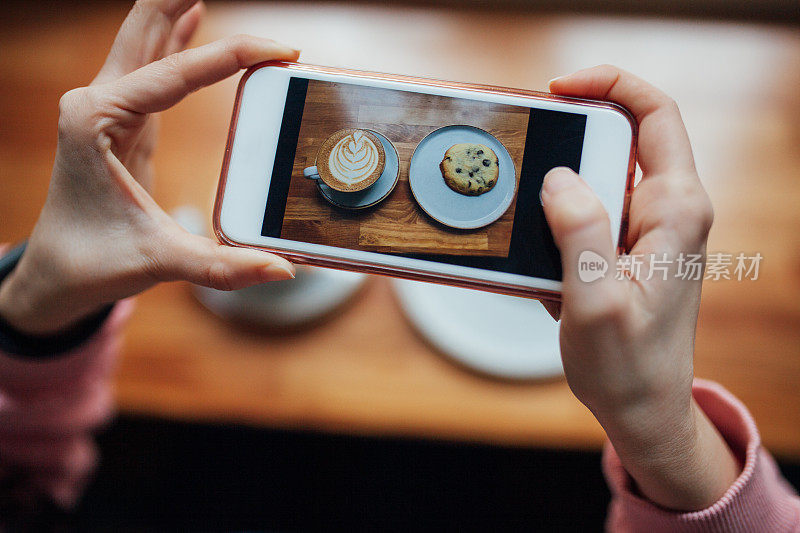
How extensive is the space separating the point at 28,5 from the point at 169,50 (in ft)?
1.62

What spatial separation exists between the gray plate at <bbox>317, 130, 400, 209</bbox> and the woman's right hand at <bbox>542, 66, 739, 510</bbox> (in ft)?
0.43

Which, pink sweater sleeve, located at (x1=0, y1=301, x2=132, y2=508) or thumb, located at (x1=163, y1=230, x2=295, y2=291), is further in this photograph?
pink sweater sleeve, located at (x1=0, y1=301, x2=132, y2=508)

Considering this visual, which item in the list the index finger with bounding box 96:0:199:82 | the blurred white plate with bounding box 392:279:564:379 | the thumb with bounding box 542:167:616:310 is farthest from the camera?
the blurred white plate with bounding box 392:279:564:379

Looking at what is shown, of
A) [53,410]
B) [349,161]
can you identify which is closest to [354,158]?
[349,161]

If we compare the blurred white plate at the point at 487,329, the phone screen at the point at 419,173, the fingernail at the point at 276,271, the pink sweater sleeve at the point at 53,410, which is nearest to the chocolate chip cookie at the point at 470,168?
the phone screen at the point at 419,173

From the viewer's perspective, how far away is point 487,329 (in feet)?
2.26

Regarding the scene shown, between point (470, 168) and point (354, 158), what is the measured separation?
10 cm

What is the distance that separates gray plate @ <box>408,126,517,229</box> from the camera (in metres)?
0.44

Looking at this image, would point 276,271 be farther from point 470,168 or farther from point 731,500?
point 731,500

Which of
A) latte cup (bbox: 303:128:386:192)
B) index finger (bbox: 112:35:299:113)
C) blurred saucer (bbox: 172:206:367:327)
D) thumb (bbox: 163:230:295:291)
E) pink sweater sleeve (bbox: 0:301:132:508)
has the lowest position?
pink sweater sleeve (bbox: 0:301:132:508)

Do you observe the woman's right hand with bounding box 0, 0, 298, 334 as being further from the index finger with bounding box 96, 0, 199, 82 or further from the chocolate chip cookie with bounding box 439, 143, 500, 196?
the chocolate chip cookie with bounding box 439, 143, 500, 196

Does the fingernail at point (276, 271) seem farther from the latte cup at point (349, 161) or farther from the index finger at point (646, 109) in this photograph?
the index finger at point (646, 109)

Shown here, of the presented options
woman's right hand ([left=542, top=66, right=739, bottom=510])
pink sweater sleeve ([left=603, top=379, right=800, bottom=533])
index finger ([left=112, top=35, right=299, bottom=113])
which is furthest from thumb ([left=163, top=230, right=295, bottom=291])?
pink sweater sleeve ([left=603, top=379, right=800, bottom=533])

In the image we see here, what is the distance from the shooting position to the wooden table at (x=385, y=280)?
2.21 feet
